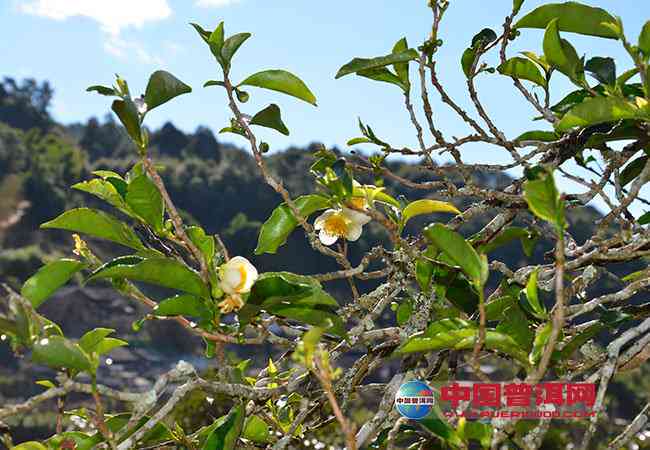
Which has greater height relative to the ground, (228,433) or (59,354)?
(59,354)

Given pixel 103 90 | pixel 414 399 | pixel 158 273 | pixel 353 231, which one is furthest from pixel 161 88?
pixel 414 399

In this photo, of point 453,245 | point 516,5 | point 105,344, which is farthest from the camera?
point 516,5

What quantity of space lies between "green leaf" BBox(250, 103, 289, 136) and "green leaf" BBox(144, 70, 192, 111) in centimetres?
10

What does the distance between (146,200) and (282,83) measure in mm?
190

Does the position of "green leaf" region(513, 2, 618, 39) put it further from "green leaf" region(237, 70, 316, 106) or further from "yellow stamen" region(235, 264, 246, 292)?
"yellow stamen" region(235, 264, 246, 292)

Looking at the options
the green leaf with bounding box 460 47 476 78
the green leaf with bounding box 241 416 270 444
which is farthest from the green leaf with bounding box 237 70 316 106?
the green leaf with bounding box 241 416 270 444

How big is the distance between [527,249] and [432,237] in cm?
38

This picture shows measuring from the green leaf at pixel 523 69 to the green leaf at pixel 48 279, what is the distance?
577 millimetres

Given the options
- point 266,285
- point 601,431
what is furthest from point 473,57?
point 601,431

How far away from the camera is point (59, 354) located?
60 centimetres

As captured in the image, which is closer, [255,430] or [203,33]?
[203,33]

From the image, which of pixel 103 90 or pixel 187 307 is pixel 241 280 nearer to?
pixel 187 307

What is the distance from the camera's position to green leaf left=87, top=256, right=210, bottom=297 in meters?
0.65

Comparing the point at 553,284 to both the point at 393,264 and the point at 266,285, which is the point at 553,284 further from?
the point at 266,285
